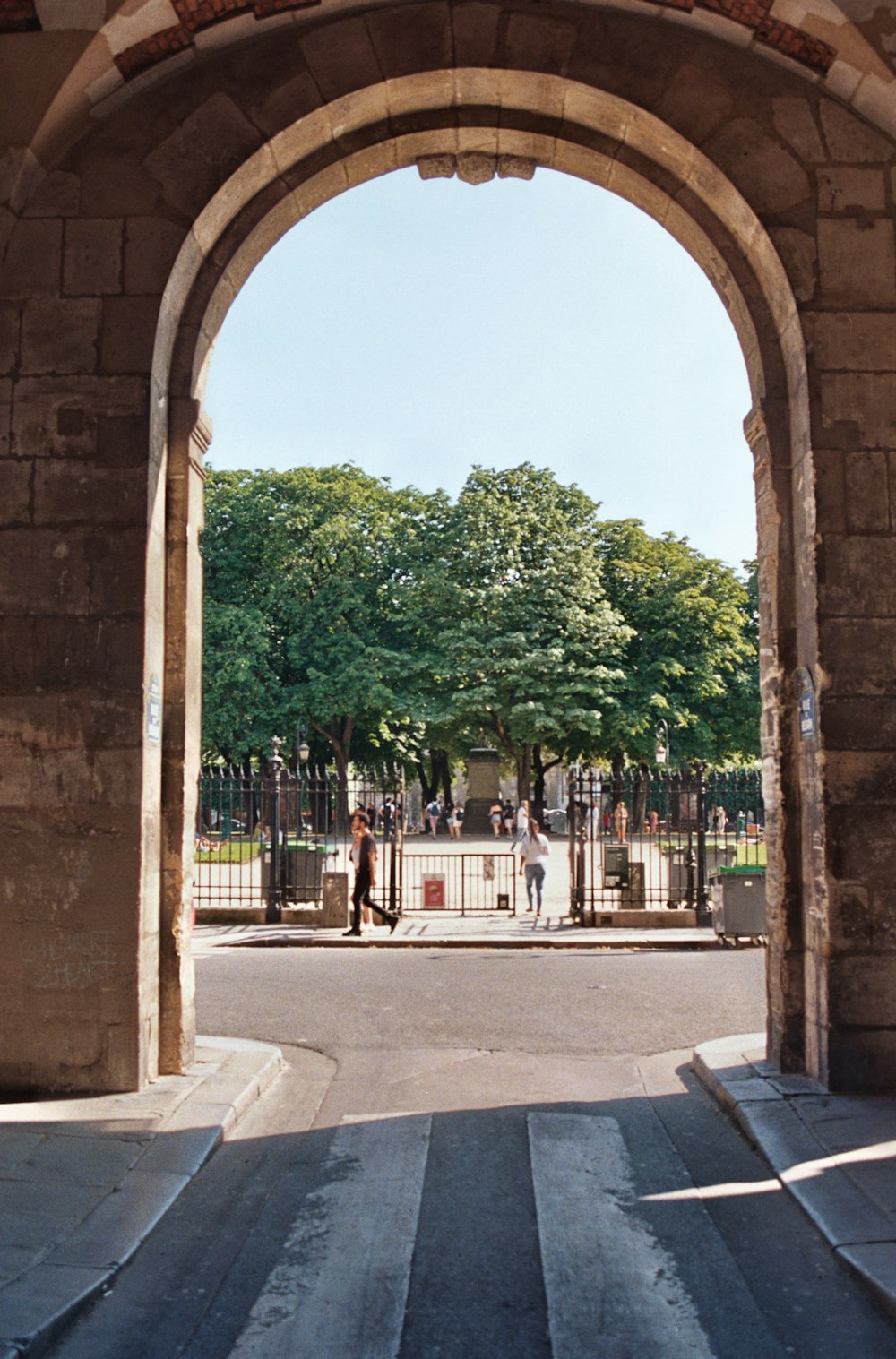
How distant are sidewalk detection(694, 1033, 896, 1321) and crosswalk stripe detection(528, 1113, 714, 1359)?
2.19ft

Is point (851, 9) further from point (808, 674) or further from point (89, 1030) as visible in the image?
point (89, 1030)

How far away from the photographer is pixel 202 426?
290 inches

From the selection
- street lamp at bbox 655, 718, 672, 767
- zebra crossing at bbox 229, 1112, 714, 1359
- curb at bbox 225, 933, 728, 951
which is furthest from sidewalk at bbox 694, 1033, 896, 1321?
street lamp at bbox 655, 718, 672, 767

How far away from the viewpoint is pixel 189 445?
7137 mm

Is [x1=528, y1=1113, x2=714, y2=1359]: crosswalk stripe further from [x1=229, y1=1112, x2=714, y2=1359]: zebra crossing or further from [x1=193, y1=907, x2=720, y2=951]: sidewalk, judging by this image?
[x1=193, y1=907, x2=720, y2=951]: sidewalk

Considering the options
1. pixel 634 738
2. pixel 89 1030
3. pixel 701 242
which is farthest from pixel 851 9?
pixel 634 738

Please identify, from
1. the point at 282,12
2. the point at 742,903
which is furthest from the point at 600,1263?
the point at 742,903

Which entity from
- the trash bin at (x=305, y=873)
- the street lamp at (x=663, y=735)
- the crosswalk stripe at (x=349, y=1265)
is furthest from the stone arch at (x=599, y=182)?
the street lamp at (x=663, y=735)

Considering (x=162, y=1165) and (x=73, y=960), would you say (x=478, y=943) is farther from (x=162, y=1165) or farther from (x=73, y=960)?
(x=162, y=1165)

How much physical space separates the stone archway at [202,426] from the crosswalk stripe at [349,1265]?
170cm

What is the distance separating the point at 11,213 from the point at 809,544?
16.5ft

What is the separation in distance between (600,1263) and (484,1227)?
57 centimetres

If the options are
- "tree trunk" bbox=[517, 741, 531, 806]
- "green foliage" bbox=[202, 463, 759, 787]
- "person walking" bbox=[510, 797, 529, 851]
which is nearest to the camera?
"person walking" bbox=[510, 797, 529, 851]

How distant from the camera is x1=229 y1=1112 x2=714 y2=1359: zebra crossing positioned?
372cm
